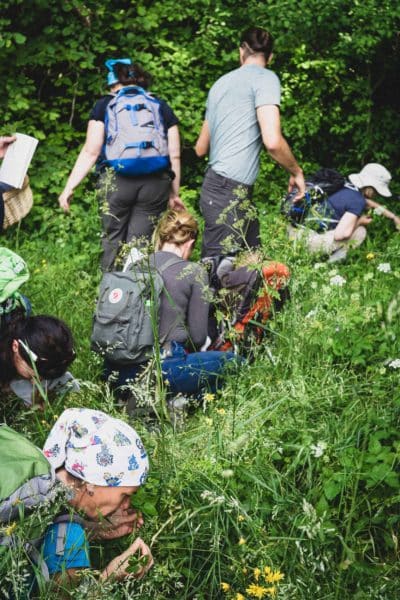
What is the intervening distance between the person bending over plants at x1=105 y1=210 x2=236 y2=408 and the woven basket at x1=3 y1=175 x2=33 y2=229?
1.26 metres

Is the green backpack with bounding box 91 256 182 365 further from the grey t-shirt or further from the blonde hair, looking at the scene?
the grey t-shirt

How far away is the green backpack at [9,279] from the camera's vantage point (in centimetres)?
295

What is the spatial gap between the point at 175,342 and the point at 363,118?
524 centimetres

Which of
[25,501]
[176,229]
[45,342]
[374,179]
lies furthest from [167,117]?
[25,501]

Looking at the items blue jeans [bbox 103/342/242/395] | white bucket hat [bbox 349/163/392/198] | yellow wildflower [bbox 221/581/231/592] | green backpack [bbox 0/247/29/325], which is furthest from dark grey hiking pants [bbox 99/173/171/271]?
yellow wildflower [bbox 221/581/231/592]

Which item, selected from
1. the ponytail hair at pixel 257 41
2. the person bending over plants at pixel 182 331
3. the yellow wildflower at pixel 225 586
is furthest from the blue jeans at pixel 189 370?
the ponytail hair at pixel 257 41

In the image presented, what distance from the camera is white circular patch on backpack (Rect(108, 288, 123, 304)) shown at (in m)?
3.47

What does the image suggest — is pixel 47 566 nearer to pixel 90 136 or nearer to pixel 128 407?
pixel 128 407

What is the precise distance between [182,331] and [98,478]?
55.4 inches

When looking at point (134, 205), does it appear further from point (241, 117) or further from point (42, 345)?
point (42, 345)

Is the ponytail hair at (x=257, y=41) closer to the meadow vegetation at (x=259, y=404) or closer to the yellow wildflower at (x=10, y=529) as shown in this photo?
the meadow vegetation at (x=259, y=404)

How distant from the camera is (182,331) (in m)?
3.62

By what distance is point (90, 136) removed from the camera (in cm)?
484

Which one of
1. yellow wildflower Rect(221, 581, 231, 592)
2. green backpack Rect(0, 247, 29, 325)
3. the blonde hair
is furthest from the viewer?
the blonde hair
